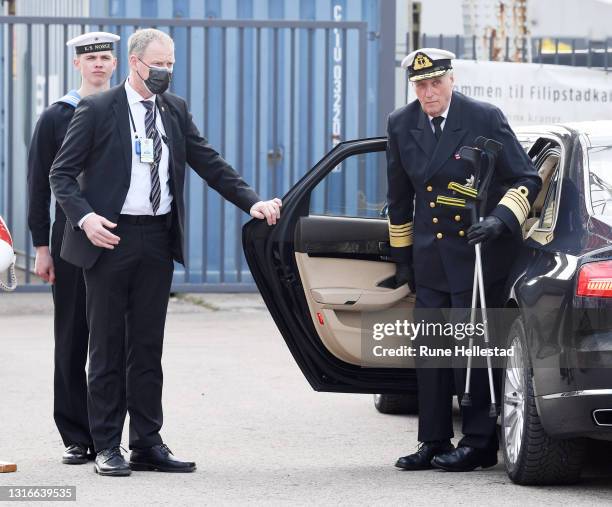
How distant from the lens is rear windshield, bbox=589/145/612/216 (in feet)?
19.8

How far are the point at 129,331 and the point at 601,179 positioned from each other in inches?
81.8

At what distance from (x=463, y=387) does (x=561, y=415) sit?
90 centimetres

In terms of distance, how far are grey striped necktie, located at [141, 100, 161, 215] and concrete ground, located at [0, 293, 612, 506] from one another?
1164mm

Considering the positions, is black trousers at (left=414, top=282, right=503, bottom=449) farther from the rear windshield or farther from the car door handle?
the rear windshield

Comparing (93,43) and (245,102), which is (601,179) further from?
(245,102)

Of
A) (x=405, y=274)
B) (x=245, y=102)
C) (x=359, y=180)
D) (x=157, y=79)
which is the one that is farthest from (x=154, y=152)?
(x=245, y=102)

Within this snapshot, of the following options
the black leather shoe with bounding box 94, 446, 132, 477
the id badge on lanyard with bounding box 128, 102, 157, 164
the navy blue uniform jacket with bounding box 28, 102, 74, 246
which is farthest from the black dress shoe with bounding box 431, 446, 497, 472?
the navy blue uniform jacket with bounding box 28, 102, 74, 246

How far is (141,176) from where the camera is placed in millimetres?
6363

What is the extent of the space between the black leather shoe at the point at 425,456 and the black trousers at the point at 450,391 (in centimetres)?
4

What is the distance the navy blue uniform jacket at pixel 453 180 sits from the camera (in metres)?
6.45

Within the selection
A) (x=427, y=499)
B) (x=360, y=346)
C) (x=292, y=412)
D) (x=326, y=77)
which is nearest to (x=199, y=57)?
(x=326, y=77)

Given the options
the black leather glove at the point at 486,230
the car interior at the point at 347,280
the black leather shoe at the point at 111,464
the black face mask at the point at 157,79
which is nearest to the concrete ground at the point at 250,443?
the black leather shoe at the point at 111,464

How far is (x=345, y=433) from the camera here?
25.0 ft

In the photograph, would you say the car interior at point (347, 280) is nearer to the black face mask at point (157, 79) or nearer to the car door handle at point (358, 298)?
the car door handle at point (358, 298)
